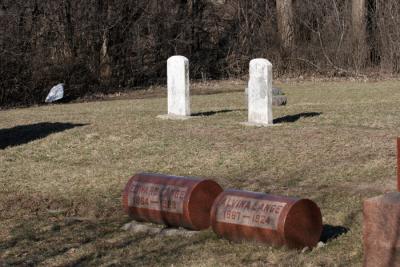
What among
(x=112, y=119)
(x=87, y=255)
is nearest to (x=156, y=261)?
(x=87, y=255)

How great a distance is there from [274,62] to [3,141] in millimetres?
16696

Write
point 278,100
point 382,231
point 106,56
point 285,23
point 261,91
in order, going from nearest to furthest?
point 382,231 < point 261,91 < point 278,100 < point 106,56 < point 285,23

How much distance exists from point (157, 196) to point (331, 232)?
178cm

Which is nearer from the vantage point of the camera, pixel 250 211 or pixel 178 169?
pixel 250 211

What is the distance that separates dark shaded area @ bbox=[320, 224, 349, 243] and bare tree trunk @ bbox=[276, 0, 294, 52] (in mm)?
22914

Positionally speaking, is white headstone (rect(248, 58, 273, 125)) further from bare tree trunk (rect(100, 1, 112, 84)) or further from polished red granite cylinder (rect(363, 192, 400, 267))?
bare tree trunk (rect(100, 1, 112, 84))

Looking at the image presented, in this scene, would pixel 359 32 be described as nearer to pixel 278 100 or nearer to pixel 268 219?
pixel 278 100

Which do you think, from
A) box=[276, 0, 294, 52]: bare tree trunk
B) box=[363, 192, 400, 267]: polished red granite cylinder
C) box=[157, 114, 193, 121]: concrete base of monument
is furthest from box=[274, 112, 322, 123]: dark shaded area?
box=[276, 0, 294, 52]: bare tree trunk

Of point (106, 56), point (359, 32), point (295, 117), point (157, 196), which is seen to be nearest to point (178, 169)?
point (157, 196)

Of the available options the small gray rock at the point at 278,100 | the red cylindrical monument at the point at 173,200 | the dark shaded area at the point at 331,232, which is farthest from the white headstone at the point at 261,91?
the dark shaded area at the point at 331,232

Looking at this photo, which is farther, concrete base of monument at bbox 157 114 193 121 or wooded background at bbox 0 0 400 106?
wooded background at bbox 0 0 400 106

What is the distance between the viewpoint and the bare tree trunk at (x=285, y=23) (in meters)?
31.2

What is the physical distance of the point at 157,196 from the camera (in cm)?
872

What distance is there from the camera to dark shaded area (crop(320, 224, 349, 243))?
313 inches
